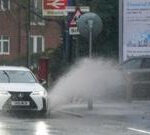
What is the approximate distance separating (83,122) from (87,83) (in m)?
8.25

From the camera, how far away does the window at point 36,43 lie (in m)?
65.7

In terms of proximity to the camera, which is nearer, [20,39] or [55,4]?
[55,4]

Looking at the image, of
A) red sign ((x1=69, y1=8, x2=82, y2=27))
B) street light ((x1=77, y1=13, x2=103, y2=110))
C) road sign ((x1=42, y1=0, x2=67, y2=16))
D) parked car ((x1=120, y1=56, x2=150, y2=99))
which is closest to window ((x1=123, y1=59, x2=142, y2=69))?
parked car ((x1=120, y1=56, x2=150, y2=99))

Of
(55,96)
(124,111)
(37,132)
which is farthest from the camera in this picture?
(55,96)

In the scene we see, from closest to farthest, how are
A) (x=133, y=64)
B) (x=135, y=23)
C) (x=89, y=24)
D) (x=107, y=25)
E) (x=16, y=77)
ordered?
(x=16, y=77), (x=89, y=24), (x=133, y=64), (x=135, y=23), (x=107, y=25)

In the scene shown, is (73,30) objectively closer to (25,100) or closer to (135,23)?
(25,100)

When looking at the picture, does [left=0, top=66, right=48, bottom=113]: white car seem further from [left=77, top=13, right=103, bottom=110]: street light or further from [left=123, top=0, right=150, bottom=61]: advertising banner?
[left=123, top=0, right=150, bottom=61]: advertising banner

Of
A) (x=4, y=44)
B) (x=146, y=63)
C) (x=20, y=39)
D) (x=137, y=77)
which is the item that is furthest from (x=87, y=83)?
(x=4, y=44)

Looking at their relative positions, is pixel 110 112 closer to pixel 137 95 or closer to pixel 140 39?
pixel 137 95

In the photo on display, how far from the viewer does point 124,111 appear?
2525 cm

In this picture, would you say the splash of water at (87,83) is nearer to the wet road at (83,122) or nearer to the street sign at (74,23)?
the street sign at (74,23)

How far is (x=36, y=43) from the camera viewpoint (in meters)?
66.1

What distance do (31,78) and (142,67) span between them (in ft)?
22.6

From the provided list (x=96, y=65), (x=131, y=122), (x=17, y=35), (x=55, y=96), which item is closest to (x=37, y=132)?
(x=131, y=122)
